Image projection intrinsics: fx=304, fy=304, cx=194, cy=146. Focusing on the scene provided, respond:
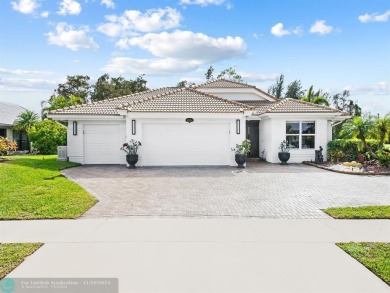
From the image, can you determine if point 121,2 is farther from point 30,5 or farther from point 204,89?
point 204,89

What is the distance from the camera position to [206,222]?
678 cm

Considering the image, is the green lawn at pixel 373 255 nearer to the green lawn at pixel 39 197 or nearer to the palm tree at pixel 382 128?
the green lawn at pixel 39 197

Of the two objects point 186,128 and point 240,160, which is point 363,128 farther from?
point 186,128

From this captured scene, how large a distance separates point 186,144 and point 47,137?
1557 cm

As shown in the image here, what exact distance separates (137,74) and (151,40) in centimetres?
2811

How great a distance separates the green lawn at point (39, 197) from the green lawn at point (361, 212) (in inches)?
247

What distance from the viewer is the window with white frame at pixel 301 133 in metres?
19.1

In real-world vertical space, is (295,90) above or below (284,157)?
above

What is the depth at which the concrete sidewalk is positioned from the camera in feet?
13.4

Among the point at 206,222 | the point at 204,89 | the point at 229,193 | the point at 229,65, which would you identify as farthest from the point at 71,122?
the point at 229,65

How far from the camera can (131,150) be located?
16688 millimetres

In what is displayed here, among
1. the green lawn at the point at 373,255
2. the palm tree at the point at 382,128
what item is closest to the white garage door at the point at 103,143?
the green lawn at the point at 373,255

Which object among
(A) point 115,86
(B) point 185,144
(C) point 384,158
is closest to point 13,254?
(B) point 185,144

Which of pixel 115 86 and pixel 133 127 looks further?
pixel 115 86
